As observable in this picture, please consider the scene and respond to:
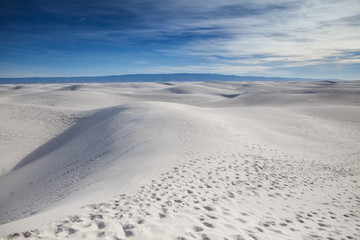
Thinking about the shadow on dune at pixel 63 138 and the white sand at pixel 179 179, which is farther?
the shadow on dune at pixel 63 138

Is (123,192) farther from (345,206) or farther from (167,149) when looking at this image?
(345,206)

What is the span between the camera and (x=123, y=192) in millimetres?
5656

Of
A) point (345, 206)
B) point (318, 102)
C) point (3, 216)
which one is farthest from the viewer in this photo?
point (318, 102)

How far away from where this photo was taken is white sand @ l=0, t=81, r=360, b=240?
14.4 ft

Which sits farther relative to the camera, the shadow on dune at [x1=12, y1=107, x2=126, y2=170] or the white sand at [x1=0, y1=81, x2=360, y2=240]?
the shadow on dune at [x1=12, y1=107, x2=126, y2=170]

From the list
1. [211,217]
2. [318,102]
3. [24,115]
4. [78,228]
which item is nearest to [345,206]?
[211,217]

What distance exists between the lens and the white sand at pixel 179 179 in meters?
4.40

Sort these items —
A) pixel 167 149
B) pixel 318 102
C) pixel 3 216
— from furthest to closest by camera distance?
pixel 318 102, pixel 167 149, pixel 3 216

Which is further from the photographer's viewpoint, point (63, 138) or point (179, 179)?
point (63, 138)

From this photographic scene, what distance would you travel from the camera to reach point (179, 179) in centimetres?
672

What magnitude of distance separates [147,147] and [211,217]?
5.75 metres

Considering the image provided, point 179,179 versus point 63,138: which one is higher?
point 179,179

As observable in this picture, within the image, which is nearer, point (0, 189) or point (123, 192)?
point (123, 192)

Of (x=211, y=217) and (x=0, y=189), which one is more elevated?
(x=211, y=217)
